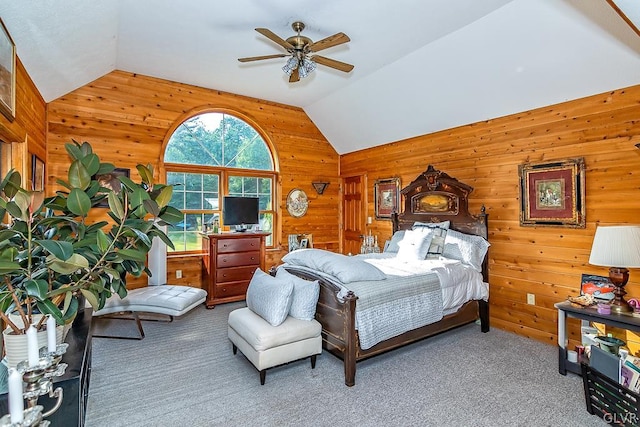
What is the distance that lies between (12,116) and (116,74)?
2.23 metres

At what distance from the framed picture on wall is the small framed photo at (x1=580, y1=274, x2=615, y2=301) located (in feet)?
8.87

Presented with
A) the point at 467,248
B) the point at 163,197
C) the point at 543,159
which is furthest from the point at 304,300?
the point at 543,159

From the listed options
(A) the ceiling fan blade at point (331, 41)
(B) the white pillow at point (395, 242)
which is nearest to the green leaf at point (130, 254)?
(A) the ceiling fan blade at point (331, 41)

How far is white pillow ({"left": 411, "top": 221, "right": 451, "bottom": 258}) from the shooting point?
4.19 m

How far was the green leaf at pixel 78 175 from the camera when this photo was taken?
1505 mm

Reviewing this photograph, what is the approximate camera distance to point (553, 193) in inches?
142

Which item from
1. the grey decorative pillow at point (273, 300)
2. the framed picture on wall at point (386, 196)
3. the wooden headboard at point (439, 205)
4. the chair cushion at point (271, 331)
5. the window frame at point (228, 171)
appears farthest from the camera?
the framed picture on wall at point (386, 196)

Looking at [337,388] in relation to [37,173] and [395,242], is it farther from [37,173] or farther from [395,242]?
[37,173]

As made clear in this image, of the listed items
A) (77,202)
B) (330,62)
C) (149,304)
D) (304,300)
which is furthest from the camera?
(149,304)

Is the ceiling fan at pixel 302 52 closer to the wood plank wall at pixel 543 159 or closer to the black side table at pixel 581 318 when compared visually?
the wood plank wall at pixel 543 159

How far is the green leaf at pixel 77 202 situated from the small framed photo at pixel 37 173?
2821 millimetres

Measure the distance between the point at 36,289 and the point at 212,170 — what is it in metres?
4.26

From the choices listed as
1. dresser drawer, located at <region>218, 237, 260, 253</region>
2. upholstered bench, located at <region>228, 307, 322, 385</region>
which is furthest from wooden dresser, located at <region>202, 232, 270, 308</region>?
upholstered bench, located at <region>228, 307, 322, 385</region>

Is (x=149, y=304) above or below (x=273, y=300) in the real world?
below
